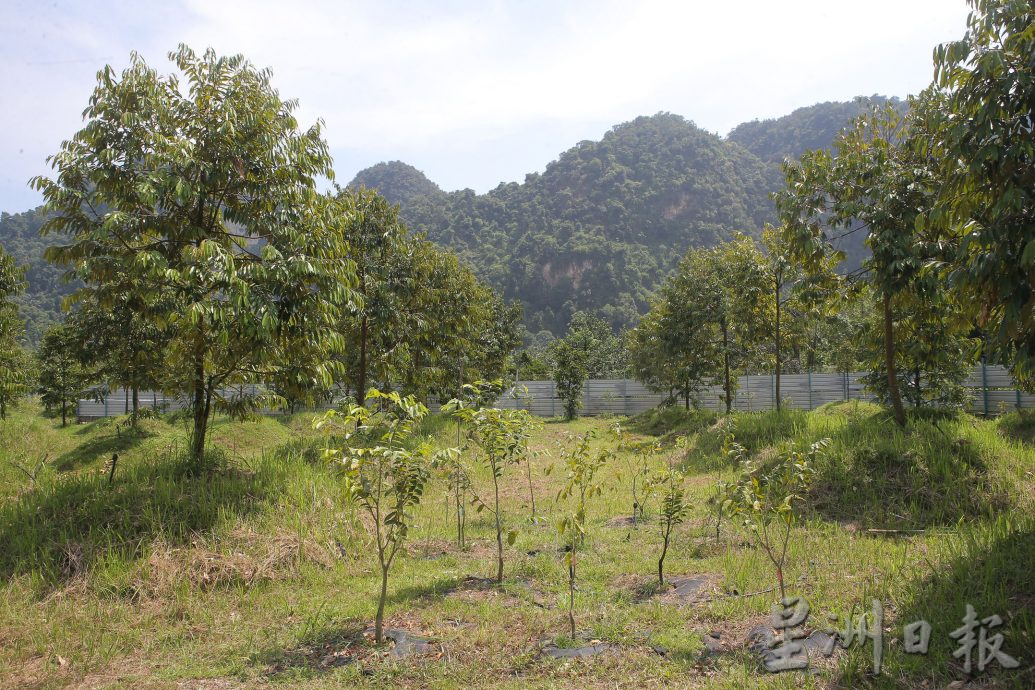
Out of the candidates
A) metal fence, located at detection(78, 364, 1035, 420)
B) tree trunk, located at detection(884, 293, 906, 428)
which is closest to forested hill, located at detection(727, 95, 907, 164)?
metal fence, located at detection(78, 364, 1035, 420)

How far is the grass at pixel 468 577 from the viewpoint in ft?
13.5

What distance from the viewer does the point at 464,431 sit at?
596 inches

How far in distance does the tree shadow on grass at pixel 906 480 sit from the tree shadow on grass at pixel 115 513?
7.33 meters

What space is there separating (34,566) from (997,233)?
8.99m

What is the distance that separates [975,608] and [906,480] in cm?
411

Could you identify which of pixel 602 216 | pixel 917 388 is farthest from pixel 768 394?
pixel 602 216

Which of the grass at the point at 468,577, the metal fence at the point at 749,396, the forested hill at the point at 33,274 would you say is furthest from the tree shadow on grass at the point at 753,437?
the forested hill at the point at 33,274

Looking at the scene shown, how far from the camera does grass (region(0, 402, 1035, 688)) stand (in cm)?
411

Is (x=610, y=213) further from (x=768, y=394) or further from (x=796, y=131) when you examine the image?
(x=768, y=394)

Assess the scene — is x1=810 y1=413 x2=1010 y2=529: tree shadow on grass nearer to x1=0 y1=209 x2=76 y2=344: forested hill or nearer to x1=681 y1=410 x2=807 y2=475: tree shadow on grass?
x1=681 y1=410 x2=807 y2=475: tree shadow on grass

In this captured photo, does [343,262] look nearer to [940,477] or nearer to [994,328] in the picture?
[994,328]

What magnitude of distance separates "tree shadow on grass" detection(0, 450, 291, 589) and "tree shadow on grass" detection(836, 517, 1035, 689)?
626cm

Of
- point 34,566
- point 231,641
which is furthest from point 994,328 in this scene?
point 34,566

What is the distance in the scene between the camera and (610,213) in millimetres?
105938
